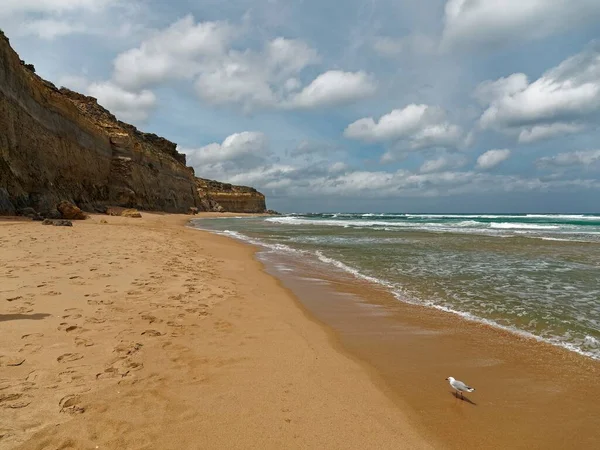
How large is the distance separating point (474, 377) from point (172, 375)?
10.8 ft

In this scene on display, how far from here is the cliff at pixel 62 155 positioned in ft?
63.2

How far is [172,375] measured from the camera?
11.0 ft

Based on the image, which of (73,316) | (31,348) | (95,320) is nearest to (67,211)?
(73,316)

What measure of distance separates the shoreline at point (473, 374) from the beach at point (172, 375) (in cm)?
25

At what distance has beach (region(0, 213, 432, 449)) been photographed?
2.52 meters

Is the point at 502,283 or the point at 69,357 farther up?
the point at 69,357

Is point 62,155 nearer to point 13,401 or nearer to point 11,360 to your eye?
point 11,360

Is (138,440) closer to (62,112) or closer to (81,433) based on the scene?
(81,433)

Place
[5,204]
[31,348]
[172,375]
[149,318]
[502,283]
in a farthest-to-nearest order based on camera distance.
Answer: [5,204] < [502,283] < [149,318] < [31,348] < [172,375]

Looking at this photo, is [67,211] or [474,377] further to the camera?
[67,211]

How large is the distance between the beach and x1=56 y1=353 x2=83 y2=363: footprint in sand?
10mm

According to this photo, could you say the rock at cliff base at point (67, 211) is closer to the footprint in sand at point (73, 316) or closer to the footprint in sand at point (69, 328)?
the footprint in sand at point (73, 316)

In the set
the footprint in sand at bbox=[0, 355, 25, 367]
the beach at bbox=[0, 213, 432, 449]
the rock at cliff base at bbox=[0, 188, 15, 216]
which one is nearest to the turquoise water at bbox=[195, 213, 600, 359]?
the beach at bbox=[0, 213, 432, 449]

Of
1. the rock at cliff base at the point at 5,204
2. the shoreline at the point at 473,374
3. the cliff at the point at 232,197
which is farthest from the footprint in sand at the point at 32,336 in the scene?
the cliff at the point at 232,197
